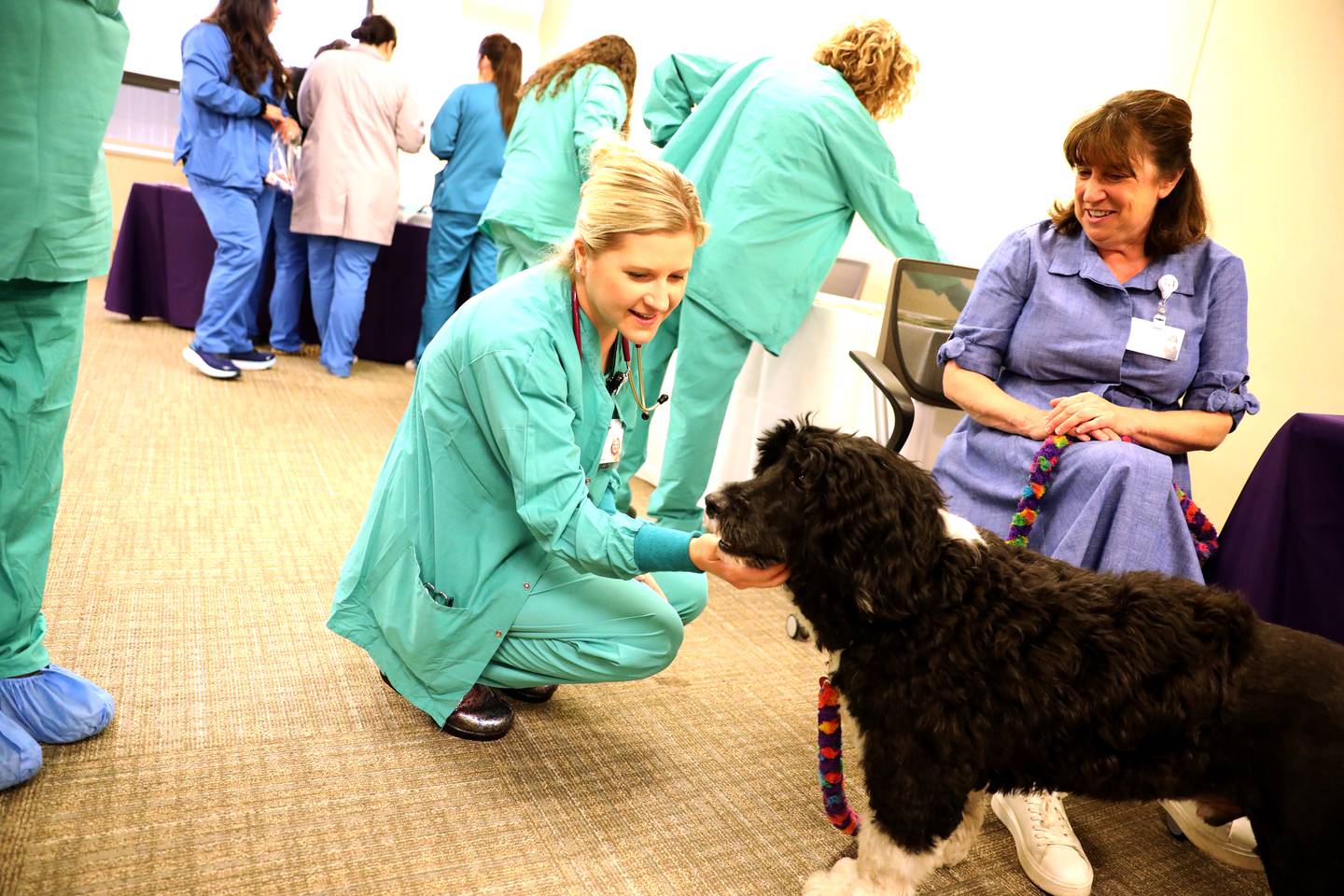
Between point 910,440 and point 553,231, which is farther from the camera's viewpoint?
point 553,231

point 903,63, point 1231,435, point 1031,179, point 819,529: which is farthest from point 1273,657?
point 1031,179

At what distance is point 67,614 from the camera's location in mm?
2139

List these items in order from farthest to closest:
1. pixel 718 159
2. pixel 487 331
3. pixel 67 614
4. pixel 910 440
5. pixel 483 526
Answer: pixel 718 159 < pixel 910 440 < pixel 67 614 < pixel 483 526 < pixel 487 331

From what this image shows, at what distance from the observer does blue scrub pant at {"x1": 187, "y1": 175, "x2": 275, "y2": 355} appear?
4.64m

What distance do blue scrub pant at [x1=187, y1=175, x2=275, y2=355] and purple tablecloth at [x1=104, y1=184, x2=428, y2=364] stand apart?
876mm

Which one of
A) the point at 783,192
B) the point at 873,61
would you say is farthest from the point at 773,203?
the point at 873,61

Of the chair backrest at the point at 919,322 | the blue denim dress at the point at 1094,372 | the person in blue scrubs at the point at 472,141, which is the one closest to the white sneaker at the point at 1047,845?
the blue denim dress at the point at 1094,372

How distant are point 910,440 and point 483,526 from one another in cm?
149

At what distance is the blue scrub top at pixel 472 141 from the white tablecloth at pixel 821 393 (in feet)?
7.69

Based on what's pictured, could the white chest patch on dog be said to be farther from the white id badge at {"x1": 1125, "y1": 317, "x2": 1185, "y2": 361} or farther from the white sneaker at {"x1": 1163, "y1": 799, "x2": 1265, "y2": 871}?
the white id badge at {"x1": 1125, "y1": 317, "x2": 1185, "y2": 361}

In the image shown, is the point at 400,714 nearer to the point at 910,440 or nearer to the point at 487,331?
Answer: the point at 487,331

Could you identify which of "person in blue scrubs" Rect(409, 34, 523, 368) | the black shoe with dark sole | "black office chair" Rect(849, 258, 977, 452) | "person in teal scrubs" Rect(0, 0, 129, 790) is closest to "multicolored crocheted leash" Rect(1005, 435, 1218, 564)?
"black office chair" Rect(849, 258, 977, 452)

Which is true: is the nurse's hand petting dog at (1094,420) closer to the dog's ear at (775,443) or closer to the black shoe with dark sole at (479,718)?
the dog's ear at (775,443)

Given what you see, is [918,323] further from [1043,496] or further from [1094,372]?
[1043,496]
